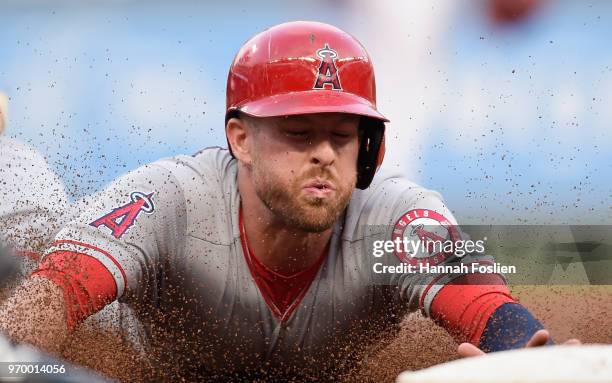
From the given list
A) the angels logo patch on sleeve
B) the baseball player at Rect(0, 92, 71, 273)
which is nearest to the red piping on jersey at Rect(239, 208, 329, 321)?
the angels logo patch on sleeve

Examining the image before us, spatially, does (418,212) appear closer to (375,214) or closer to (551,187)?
(375,214)

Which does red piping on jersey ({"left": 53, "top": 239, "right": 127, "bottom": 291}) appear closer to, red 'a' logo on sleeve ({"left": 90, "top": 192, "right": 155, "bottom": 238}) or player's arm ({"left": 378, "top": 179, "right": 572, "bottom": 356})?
red 'a' logo on sleeve ({"left": 90, "top": 192, "right": 155, "bottom": 238})

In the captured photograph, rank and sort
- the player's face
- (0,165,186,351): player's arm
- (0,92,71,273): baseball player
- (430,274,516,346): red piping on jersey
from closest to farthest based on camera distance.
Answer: (0,165,186,351): player's arm, (430,274,516,346): red piping on jersey, the player's face, (0,92,71,273): baseball player

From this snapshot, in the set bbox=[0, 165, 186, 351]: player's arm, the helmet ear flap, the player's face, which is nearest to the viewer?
bbox=[0, 165, 186, 351]: player's arm

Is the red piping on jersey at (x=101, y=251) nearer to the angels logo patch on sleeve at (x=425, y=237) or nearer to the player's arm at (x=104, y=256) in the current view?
the player's arm at (x=104, y=256)

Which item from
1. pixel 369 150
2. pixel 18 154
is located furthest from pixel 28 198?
pixel 369 150

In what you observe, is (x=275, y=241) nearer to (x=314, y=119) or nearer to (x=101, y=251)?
(x=314, y=119)

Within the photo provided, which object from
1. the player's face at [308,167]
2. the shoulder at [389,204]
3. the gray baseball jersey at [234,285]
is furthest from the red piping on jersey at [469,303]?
the player's face at [308,167]
